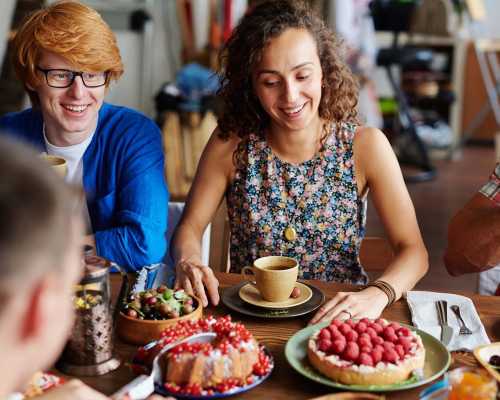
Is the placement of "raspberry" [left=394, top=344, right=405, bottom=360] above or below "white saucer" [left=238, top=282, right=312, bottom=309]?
above

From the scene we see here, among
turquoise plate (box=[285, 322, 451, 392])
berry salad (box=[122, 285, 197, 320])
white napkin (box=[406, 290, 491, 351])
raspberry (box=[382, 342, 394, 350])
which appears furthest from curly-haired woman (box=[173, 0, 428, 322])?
raspberry (box=[382, 342, 394, 350])

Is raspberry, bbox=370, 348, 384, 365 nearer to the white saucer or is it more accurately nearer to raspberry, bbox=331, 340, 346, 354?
raspberry, bbox=331, 340, 346, 354

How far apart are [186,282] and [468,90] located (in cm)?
665

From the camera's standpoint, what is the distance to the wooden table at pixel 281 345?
1132 millimetres

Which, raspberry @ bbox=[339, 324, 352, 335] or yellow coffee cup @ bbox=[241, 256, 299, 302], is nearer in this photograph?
raspberry @ bbox=[339, 324, 352, 335]

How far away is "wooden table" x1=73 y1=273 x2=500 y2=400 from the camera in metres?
1.13

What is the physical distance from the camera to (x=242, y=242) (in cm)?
205

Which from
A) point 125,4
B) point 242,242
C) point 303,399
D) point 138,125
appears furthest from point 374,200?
point 125,4

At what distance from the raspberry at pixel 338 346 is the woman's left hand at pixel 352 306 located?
0.20m

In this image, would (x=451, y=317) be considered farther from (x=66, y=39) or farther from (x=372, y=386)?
(x=66, y=39)

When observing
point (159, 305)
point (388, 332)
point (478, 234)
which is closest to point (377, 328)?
point (388, 332)

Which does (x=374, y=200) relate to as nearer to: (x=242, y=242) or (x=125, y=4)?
(x=242, y=242)

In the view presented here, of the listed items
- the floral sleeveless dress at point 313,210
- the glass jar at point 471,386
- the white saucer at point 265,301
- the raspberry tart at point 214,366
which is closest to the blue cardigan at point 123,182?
the floral sleeveless dress at point 313,210

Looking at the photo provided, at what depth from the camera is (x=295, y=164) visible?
1987 mm
